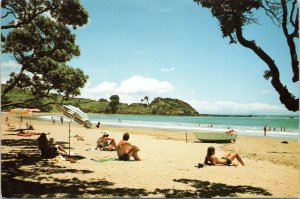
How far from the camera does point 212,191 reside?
8102 mm

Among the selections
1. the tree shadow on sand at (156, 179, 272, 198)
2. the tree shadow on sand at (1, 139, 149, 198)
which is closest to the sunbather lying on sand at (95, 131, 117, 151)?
the tree shadow on sand at (1, 139, 149, 198)

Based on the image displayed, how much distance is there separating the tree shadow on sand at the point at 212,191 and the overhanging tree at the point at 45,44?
542cm

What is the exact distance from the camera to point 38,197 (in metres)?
7.04

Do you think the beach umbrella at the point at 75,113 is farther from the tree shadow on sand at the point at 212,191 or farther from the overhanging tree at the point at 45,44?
the tree shadow on sand at the point at 212,191

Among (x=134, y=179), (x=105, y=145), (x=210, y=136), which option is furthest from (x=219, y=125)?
(x=134, y=179)

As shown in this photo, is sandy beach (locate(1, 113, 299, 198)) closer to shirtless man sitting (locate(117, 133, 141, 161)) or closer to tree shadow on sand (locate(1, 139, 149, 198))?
tree shadow on sand (locate(1, 139, 149, 198))

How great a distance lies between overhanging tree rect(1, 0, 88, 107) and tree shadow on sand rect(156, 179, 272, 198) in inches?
213

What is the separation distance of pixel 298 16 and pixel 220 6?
184 cm

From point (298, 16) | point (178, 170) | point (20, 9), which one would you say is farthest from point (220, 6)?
point (20, 9)

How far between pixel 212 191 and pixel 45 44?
28.3 ft

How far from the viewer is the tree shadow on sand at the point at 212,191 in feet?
25.6

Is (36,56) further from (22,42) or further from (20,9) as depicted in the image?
(20,9)

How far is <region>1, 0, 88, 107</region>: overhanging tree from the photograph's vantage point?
10.5 m

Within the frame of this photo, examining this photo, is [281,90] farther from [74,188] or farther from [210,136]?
[210,136]
